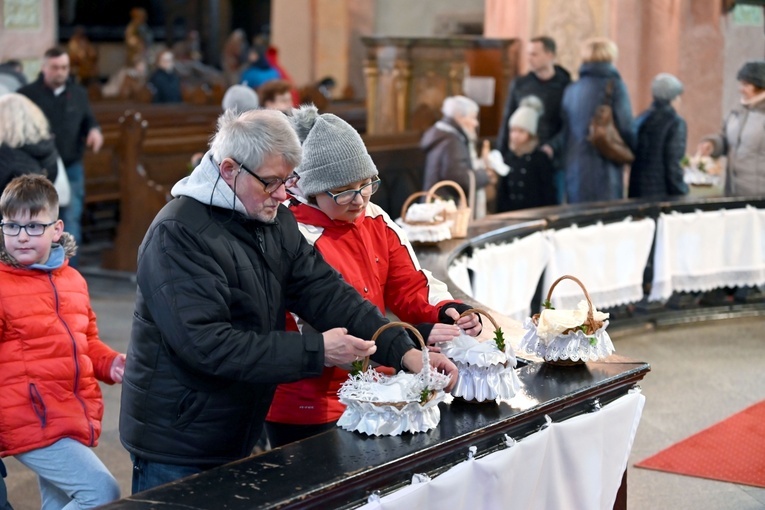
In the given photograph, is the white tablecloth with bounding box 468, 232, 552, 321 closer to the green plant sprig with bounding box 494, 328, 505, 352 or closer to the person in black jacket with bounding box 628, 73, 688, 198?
the person in black jacket with bounding box 628, 73, 688, 198

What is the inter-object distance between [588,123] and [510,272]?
2372mm

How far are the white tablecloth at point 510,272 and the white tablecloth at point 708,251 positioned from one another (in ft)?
3.76

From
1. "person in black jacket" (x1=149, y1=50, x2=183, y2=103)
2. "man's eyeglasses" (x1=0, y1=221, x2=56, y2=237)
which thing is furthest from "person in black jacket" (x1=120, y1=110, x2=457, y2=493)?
"person in black jacket" (x1=149, y1=50, x2=183, y2=103)

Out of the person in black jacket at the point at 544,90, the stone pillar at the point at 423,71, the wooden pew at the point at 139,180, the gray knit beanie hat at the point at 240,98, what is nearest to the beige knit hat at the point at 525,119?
the person in black jacket at the point at 544,90

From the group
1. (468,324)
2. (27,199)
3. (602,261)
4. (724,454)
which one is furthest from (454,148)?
(27,199)

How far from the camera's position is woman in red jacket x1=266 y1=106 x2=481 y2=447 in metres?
3.37

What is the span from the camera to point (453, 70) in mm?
11359

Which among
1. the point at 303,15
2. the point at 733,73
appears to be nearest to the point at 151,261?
the point at 733,73

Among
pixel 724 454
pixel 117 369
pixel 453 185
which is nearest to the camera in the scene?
pixel 117 369

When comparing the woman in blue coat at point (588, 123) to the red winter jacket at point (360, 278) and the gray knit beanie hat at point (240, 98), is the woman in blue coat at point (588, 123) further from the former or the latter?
the red winter jacket at point (360, 278)

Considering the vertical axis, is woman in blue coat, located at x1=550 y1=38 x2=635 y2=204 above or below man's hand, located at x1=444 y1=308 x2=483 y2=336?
above

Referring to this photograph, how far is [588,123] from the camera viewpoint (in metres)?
8.55

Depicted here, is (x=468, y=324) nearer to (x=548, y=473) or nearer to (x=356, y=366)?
(x=548, y=473)

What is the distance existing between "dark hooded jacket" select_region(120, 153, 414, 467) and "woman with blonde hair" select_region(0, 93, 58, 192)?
12.6 feet
